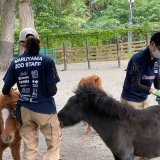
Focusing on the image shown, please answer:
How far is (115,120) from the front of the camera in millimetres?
4602

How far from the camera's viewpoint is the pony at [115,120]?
4516mm

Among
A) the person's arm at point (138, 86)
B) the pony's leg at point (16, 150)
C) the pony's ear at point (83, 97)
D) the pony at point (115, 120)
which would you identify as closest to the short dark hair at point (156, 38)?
the person's arm at point (138, 86)

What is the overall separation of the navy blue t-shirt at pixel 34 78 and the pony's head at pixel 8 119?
0.31 m

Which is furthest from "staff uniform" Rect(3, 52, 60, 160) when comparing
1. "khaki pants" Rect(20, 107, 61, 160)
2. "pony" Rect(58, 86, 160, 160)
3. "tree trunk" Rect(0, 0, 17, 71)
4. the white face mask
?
"tree trunk" Rect(0, 0, 17, 71)

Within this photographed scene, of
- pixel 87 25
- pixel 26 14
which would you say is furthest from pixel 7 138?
pixel 87 25

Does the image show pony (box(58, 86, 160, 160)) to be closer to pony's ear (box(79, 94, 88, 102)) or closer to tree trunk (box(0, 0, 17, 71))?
pony's ear (box(79, 94, 88, 102))

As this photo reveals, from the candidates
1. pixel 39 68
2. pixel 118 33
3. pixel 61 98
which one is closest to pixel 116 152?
pixel 39 68

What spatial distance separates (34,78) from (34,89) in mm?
135

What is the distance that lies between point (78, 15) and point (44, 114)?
37.6 m

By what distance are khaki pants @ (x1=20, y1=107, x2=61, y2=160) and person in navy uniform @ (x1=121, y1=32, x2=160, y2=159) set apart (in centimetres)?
113

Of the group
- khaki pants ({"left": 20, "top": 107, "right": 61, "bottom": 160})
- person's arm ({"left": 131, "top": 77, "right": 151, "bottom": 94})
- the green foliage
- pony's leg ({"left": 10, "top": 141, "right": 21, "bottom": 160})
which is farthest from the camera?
the green foliage

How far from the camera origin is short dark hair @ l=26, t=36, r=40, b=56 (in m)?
4.66

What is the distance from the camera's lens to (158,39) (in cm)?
505

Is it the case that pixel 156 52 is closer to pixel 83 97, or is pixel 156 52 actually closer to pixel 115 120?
pixel 115 120
